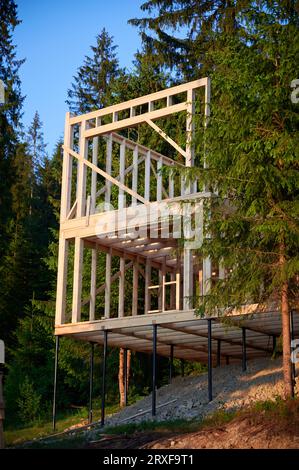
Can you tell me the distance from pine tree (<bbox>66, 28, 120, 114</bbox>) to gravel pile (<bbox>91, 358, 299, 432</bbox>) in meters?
20.5

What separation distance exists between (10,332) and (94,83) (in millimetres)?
13520

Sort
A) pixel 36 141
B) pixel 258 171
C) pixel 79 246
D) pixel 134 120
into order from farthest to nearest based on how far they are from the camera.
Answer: pixel 36 141 → pixel 79 246 → pixel 134 120 → pixel 258 171

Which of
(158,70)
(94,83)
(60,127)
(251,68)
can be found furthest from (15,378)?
(60,127)

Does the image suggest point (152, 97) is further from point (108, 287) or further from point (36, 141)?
point (36, 141)

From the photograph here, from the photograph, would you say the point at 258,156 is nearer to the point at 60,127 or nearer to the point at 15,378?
the point at 15,378

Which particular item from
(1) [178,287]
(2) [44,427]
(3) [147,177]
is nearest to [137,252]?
(1) [178,287]

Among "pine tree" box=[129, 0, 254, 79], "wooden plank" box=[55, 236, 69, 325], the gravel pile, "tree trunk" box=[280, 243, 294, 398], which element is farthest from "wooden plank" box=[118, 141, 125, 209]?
"tree trunk" box=[280, 243, 294, 398]

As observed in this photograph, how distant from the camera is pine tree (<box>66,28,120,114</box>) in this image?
137ft

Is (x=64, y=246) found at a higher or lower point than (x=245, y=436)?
higher

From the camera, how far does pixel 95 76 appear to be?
42375 millimetres

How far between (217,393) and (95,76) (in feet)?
80.9

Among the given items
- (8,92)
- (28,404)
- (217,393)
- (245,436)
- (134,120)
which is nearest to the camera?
(245,436)

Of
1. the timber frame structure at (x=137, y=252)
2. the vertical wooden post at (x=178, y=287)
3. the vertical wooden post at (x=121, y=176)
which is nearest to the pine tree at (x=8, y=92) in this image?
the timber frame structure at (x=137, y=252)

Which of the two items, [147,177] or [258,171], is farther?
[147,177]
